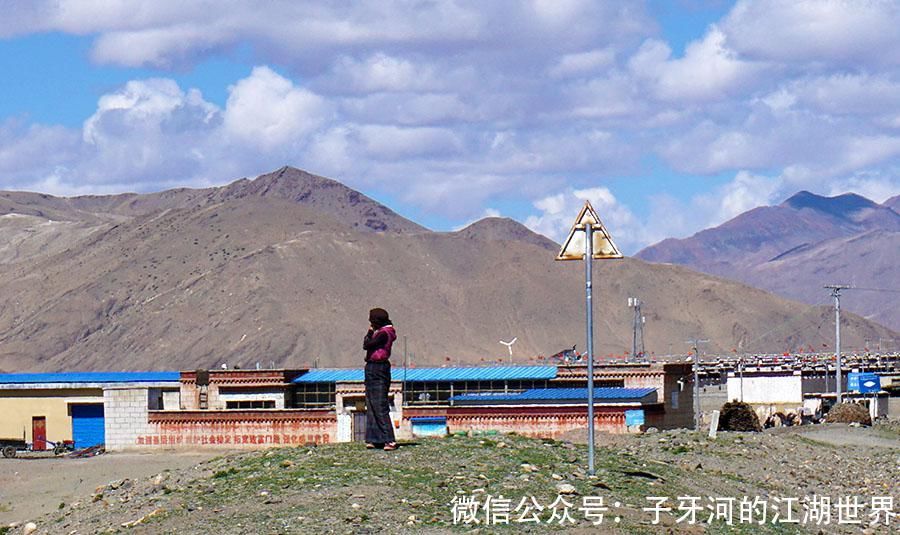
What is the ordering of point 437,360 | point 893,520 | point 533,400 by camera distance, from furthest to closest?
point 437,360, point 533,400, point 893,520

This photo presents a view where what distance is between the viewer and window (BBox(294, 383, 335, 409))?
59562mm

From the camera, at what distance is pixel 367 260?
194250mm

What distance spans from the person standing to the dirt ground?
485 inches

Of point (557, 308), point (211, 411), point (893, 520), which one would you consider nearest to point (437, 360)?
point (557, 308)

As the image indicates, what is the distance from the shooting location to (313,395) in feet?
198

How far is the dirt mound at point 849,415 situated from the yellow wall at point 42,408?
30.6 meters

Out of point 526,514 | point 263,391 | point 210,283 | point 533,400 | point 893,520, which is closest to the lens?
point 526,514

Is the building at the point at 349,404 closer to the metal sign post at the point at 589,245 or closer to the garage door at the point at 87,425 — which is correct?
the garage door at the point at 87,425

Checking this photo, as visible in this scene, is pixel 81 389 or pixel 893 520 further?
pixel 81 389

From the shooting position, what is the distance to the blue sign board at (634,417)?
1780 inches

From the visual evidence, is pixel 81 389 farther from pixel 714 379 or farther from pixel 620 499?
pixel 714 379

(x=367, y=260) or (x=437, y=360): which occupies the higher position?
(x=367, y=260)

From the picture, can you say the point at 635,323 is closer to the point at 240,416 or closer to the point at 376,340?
the point at 240,416

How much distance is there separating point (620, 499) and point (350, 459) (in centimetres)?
430
